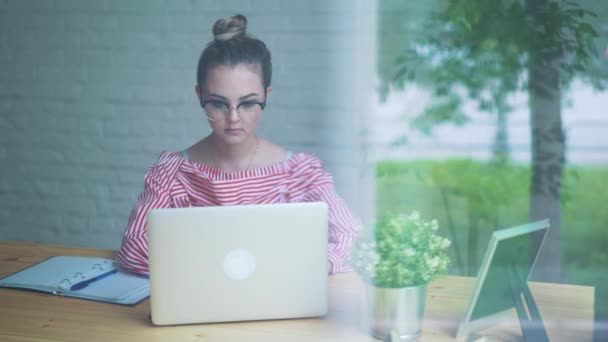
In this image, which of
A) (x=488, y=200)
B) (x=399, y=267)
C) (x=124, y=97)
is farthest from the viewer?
(x=488, y=200)

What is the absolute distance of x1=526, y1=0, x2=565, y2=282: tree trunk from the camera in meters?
2.70

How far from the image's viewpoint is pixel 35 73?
9.18 feet

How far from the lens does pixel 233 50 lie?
6.57ft

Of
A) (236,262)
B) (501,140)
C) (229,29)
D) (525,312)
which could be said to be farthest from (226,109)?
(501,140)

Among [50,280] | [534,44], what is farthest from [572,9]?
[50,280]

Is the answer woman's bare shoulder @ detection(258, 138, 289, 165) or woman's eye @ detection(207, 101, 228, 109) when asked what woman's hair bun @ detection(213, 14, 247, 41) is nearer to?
woman's eye @ detection(207, 101, 228, 109)

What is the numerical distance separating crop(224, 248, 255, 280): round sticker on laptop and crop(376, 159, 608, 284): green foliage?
1.56m

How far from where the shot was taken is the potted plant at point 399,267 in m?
1.25

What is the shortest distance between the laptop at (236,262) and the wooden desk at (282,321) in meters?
0.04

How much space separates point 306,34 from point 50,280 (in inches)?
53.4

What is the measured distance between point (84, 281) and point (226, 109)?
65 cm

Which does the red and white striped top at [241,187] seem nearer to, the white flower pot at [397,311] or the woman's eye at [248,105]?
the woman's eye at [248,105]

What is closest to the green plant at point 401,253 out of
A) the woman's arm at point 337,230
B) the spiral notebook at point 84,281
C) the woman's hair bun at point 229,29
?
the woman's arm at point 337,230

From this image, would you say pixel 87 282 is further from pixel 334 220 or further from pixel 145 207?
pixel 334 220
